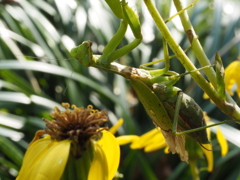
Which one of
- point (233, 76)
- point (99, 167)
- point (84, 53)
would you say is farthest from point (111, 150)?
point (233, 76)

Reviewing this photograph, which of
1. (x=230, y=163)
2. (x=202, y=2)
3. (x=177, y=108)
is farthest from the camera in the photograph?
(x=202, y=2)

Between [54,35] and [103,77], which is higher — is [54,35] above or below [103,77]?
above

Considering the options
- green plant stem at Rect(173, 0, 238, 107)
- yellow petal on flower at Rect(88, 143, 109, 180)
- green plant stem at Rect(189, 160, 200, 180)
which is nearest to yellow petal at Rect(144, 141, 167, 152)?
green plant stem at Rect(189, 160, 200, 180)

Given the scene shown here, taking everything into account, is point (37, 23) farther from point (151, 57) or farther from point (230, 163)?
point (230, 163)

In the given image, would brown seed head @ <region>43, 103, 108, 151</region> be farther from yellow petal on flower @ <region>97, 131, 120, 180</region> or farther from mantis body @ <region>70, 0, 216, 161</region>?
mantis body @ <region>70, 0, 216, 161</region>

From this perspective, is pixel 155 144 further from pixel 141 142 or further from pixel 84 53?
pixel 84 53

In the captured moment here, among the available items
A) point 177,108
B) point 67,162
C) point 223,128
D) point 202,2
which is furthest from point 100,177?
point 202,2

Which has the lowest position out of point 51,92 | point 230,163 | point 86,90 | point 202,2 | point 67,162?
point 230,163
